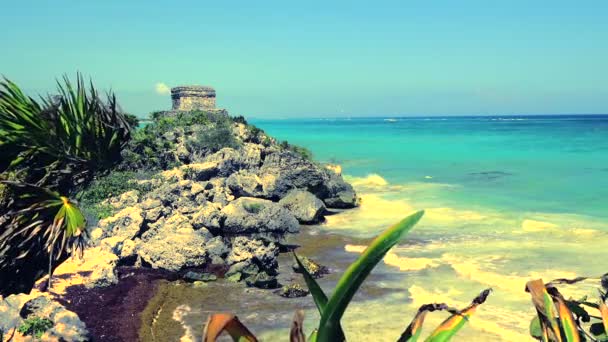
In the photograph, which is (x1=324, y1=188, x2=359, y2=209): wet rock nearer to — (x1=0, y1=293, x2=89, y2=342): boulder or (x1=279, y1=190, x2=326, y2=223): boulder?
(x1=279, y1=190, x2=326, y2=223): boulder

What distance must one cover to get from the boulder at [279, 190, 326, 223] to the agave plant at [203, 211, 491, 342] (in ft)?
65.5

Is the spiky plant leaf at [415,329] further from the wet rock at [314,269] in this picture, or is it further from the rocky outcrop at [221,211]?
the wet rock at [314,269]

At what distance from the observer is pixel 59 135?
7.02 meters

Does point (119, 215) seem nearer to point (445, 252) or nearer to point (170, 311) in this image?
point (170, 311)

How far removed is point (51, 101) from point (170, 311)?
6618mm

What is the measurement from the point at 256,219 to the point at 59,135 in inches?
470

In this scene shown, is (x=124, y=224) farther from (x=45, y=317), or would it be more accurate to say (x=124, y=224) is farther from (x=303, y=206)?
(x=303, y=206)

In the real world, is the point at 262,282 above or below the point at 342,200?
below

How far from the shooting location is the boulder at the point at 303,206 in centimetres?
2209

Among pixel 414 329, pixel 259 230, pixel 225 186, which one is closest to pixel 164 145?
pixel 225 186

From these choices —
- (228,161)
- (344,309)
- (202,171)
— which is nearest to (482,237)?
(228,161)

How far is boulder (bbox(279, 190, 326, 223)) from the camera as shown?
22094 mm

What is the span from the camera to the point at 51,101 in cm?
708

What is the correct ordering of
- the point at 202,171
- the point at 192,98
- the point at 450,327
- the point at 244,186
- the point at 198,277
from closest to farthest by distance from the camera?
the point at 450,327, the point at 198,277, the point at 244,186, the point at 202,171, the point at 192,98
